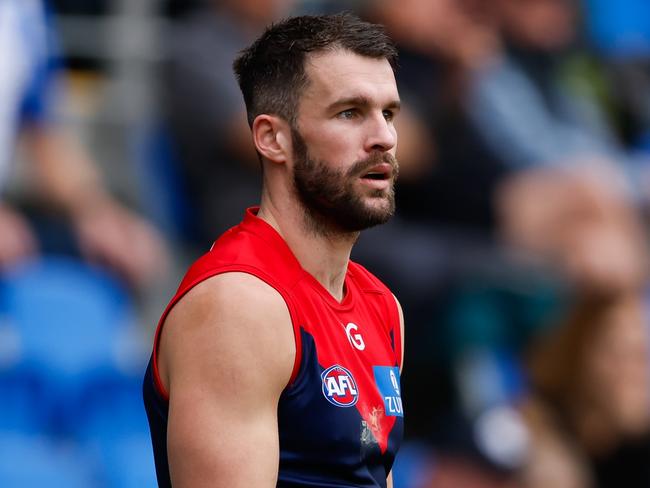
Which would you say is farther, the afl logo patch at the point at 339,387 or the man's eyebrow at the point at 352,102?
the man's eyebrow at the point at 352,102

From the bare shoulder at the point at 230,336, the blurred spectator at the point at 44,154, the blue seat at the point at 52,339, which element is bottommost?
the blue seat at the point at 52,339

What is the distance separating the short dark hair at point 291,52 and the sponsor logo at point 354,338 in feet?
1.70

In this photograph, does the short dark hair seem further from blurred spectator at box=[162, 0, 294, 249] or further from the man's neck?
blurred spectator at box=[162, 0, 294, 249]

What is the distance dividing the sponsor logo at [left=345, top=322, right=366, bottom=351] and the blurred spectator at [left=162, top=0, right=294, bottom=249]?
3.38 meters

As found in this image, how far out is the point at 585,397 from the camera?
7.48 meters

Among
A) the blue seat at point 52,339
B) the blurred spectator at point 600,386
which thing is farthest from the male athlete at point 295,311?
the blurred spectator at point 600,386

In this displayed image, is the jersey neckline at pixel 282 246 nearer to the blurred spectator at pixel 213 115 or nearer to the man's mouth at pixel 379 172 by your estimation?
the man's mouth at pixel 379 172

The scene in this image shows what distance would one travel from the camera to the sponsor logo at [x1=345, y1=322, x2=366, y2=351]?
3064 mm

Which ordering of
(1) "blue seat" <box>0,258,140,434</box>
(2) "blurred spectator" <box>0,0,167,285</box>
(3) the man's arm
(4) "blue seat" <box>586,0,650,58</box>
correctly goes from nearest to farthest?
(3) the man's arm < (1) "blue seat" <box>0,258,140,434</box> < (2) "blurred spectator" <box>0,0,167,285</box> < (4) "blue seat" <box>586,0,650,58</box>

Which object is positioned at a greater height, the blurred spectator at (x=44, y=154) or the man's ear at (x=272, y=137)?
the man's ear at (x=272, y=137)

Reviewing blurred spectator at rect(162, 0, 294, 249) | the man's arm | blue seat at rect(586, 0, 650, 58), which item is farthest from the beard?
blue seat at rect(586, 0, 650, 58)

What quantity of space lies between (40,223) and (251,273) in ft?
12.3

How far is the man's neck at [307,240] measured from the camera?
3.10m

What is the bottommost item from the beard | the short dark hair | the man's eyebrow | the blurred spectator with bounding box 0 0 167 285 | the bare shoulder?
the blurred spectator with bounding box 0 0 167 285
